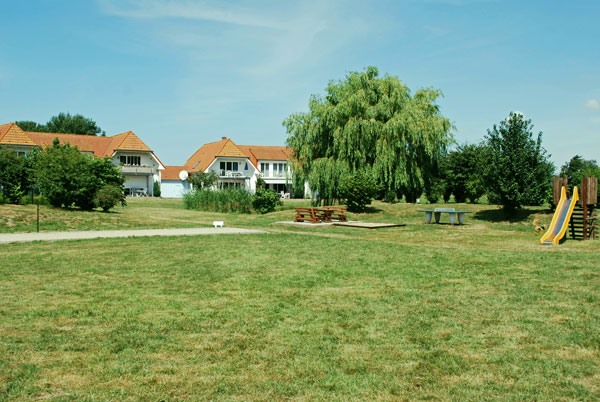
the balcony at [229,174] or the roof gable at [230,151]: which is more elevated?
the roof gable at [230,151]

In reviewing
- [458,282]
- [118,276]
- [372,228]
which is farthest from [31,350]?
[372,228]

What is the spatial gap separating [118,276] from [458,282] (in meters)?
5.78

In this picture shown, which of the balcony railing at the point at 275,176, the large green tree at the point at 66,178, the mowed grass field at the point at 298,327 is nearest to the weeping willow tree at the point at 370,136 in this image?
the large green tree at the point at 66,178

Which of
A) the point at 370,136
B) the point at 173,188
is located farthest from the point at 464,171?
the point at 173,188

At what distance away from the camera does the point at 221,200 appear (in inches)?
1315

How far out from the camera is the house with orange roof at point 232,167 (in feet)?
209

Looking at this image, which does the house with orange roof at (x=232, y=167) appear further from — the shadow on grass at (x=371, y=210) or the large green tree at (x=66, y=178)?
the large green tree at (x=66, y=178)

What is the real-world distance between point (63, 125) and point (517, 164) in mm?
90853

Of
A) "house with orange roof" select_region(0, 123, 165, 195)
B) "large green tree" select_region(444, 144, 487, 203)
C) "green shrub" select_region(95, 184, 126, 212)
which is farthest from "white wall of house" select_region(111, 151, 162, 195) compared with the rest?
"large green tree" select_region(444, 144, 487, 203)

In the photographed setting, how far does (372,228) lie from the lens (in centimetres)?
2019

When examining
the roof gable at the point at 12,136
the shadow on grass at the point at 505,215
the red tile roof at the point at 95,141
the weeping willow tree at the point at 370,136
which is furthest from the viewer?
the red tile roof at the point at 95,141

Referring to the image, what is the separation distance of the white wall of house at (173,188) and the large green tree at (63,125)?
124ft

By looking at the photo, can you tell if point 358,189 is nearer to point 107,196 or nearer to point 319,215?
point 319,215

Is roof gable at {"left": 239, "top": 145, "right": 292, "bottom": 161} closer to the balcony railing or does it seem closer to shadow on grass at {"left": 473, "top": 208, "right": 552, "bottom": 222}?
the balcony railing
